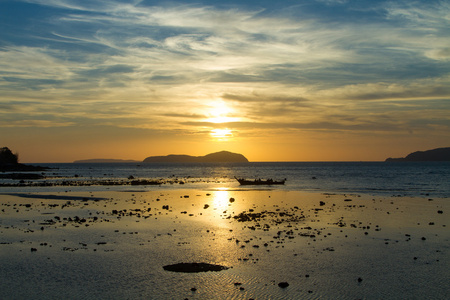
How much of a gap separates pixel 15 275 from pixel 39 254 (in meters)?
3.49

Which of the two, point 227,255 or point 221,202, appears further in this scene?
point 221,202

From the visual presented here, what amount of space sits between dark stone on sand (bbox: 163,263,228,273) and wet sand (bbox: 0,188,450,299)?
19 centimetres

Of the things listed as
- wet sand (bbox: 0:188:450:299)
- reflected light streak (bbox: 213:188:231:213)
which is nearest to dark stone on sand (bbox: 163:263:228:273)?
wet sand (bbox: 0:188:450:299)

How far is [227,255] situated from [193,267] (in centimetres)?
274

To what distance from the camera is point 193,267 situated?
17.9 metres

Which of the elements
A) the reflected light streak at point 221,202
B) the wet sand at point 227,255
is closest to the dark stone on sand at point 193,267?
the wet sand at point 227,255

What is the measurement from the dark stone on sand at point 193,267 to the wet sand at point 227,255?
190mm

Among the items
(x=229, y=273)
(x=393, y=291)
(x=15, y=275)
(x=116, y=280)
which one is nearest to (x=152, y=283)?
(x=116, y=280)

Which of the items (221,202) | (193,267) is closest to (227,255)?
(193,267)

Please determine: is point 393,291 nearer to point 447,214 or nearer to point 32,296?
point 32,296

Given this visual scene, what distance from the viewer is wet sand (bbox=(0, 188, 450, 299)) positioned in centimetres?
1530

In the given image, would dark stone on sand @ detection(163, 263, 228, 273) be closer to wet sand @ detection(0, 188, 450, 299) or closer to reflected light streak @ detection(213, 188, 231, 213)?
wet sand @ detection(0, 188, 450, 299)

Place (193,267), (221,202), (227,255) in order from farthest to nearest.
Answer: (221,202) < (227,255) < (193,267)

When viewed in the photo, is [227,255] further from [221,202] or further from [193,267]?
[221,202]
